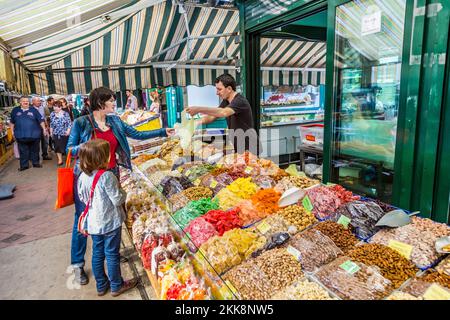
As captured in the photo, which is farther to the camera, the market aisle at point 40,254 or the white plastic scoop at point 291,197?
the market aisle at point 40,254

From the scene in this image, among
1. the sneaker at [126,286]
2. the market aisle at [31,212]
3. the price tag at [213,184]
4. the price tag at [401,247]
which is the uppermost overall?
the price tag at [213,184]

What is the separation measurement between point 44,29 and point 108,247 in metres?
4.73

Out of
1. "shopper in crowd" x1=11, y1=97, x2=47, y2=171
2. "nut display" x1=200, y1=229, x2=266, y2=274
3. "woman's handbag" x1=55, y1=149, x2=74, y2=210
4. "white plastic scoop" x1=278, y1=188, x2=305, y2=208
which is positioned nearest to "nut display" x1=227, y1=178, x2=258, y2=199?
"white plastic scoop" x1=278, y1=188, x2=305, y2=208

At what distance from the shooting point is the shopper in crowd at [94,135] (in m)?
2.47

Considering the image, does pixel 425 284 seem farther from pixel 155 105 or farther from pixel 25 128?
pixel 25 128

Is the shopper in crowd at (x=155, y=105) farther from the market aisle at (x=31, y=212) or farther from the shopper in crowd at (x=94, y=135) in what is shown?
the shopper in crowd at (x=94, y=135)

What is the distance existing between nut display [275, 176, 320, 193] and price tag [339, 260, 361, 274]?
0.89 metres

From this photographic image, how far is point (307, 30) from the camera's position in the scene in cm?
463

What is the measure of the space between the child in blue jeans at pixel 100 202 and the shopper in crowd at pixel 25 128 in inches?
228

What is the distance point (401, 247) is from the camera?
A: 59.9 inches

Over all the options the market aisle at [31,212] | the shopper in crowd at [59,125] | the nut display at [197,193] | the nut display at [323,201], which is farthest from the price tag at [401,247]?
the shopper in crowd at [59,125]

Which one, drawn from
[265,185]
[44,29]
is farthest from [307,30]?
[44,29]

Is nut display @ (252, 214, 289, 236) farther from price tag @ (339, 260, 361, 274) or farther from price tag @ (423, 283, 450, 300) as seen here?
price tag @ (423, 283, 450, 300)

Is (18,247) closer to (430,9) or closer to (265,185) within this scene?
(265,185)
